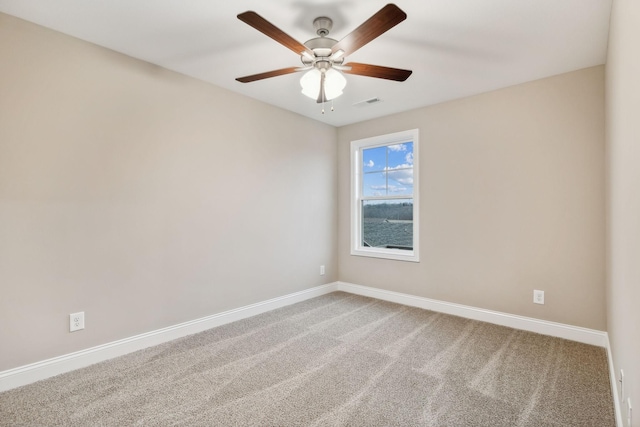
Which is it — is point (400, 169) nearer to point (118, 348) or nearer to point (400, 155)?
point (400, 155)

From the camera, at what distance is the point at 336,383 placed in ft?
7.08

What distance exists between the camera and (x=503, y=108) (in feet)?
10.6

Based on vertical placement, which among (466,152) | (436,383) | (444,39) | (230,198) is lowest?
(436,383)

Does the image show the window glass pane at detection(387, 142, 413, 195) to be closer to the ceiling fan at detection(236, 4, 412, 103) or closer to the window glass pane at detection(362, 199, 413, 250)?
the window glass pane at detection(362, 199, 413, 250)

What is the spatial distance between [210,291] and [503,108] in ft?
11.7

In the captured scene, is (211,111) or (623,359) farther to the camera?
(211,111)

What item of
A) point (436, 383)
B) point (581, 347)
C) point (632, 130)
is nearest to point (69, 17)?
point (632, 130)

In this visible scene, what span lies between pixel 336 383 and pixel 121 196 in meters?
2.23

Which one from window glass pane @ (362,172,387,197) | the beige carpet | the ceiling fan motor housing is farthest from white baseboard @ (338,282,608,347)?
the ceiling fan motor housing

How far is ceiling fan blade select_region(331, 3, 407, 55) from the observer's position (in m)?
1.52

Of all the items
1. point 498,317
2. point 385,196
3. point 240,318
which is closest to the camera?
point 498,317

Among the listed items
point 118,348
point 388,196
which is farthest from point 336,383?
→ point 388,196

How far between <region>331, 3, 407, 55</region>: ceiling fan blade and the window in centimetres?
220

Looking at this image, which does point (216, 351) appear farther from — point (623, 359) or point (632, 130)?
point (632, 130)
